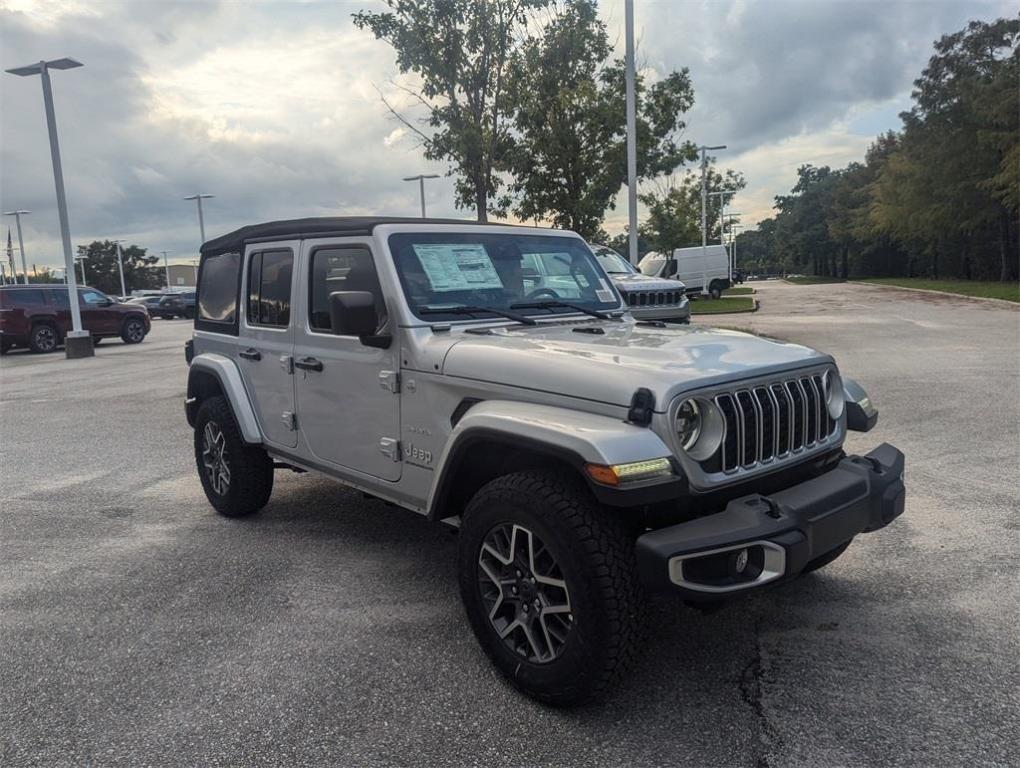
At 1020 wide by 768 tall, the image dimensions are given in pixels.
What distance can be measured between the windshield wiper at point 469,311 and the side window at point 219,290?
1927 millimetres

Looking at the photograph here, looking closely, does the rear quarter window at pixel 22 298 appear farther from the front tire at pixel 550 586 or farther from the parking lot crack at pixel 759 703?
the parking lot crack at pixel 759 703

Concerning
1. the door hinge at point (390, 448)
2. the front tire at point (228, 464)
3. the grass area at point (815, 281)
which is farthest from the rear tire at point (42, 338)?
the grass area at point (815, 281)

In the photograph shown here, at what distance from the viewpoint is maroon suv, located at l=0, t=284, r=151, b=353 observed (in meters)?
19.7

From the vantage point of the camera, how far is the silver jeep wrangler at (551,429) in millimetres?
2676

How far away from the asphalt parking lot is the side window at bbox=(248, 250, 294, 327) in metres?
1.41

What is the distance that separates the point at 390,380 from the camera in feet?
12.1

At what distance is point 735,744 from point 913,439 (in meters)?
5.10

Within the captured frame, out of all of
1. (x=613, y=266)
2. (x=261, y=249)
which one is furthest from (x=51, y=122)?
(x=261, y=249)

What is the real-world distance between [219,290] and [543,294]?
2484 millimetres

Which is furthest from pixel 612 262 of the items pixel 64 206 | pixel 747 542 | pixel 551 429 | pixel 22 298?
pixel 22 298

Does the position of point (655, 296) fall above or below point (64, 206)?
below

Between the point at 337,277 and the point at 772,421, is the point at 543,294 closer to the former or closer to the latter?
the point at 337,277

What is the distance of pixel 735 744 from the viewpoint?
2.68m

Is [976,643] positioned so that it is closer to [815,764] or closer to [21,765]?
[815,764]
